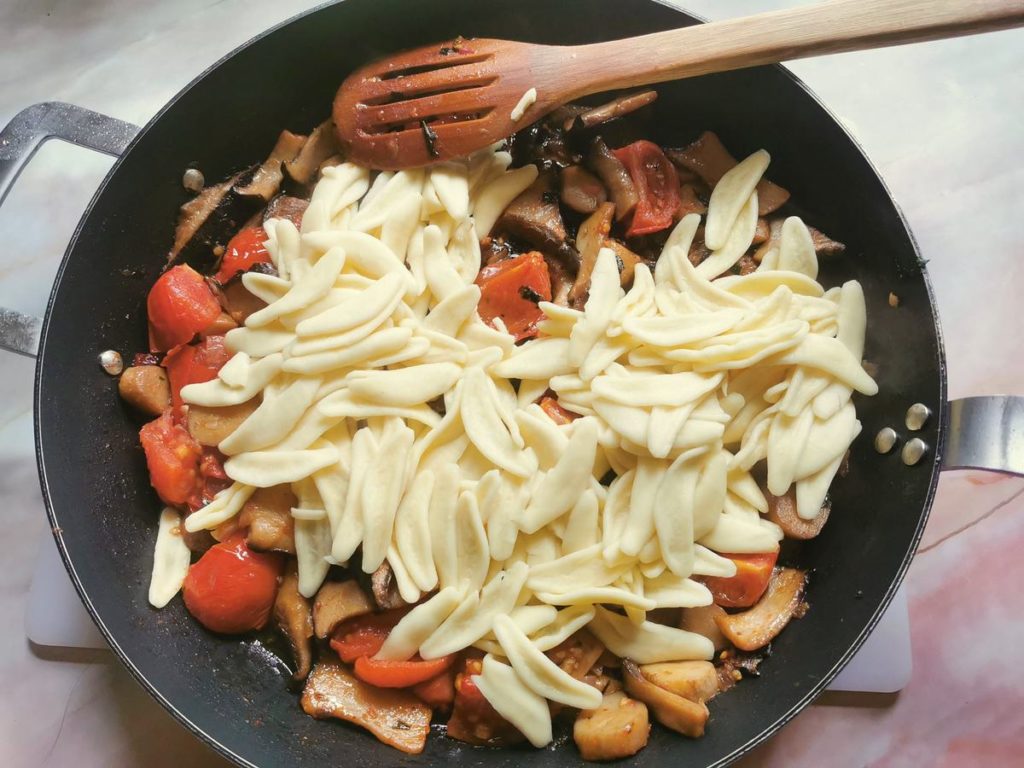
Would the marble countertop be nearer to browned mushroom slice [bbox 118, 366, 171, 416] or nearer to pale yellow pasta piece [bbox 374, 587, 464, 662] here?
browned mushroom slice [bbox 118, 366, 171, 416]

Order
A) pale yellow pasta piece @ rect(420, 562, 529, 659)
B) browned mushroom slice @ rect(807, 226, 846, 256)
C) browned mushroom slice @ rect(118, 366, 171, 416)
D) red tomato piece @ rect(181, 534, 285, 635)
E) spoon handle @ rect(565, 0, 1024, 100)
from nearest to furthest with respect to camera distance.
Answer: spoon handle @ rect(565, 0, 1024, 100), pale yellow pasta piece @ rect(420, 562, 529, 659), red tomato piece @ rect(181, 534, 285, 635), browned mushroom slice @ rect(118, 366, 171, 416), browned mushroom slice @ rect(807, 226, 846, 256)

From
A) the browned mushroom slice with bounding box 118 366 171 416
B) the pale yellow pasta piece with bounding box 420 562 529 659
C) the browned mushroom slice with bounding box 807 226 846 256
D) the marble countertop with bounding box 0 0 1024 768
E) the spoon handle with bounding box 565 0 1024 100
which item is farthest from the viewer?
the marble countertop with bounding box 0 0 1024 768

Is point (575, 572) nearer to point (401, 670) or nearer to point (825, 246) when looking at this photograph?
point (401, 670)

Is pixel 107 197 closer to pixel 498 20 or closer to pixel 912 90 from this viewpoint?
pixel 498 20

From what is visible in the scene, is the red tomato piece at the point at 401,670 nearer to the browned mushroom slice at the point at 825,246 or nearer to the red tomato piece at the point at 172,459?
the red tomato piece at the point at 172,459

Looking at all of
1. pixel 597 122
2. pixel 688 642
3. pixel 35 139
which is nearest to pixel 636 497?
pixel 688 642

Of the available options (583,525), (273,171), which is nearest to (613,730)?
(583,525)

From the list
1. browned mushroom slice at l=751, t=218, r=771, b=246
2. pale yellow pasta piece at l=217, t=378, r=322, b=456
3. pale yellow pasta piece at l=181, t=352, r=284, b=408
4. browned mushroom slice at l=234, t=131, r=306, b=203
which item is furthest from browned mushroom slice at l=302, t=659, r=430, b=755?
browned mushroom slice at l=751, t=218, r=771, b=246
